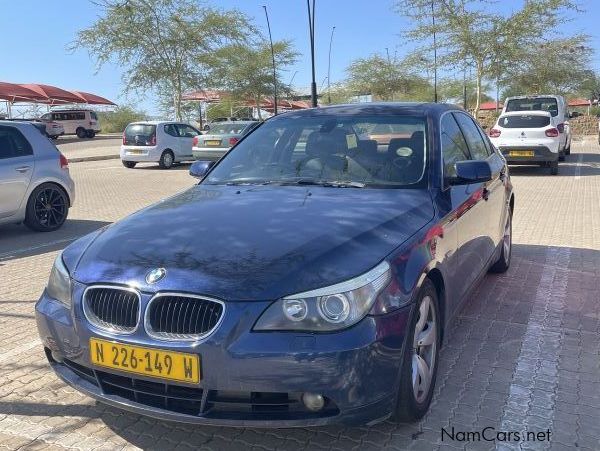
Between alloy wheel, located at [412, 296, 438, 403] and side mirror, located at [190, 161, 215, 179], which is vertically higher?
side mirror, located at [190, 161, 215, 179]

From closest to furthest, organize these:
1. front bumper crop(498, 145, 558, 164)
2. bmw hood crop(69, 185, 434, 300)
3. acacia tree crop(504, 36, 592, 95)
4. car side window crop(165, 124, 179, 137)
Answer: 1. bmw hood crop(69, 185, 434, 300)
2. front bumper crop(498, 145, 558, 164)
3. car side window crop(165, 124, 179, 137)
4. acacia tree crop(504, 36, 592, 95)

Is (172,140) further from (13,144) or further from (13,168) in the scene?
(13,168)

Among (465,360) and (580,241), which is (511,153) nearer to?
(580,241)

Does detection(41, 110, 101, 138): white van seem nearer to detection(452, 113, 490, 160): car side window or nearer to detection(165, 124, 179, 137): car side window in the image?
detection(165, 124, 179, 137): car side window

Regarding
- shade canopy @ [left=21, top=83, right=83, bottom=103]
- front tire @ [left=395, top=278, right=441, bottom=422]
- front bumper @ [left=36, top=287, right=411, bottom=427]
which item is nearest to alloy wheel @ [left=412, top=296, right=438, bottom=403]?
front tire @ [left=395, top=278, right=441, bottom=422]

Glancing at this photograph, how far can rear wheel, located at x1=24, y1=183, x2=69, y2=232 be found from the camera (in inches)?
334

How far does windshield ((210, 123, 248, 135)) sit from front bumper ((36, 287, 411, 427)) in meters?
16.3

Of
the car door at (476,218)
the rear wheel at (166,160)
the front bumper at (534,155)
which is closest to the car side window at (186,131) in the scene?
the rear wheel at (166,160)

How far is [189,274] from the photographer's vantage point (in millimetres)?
2568

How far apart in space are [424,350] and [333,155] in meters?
1.52

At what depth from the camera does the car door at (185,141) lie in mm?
20344

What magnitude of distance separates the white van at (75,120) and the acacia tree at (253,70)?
12.4m

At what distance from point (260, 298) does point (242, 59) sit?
3646cm

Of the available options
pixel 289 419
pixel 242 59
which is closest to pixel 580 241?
pixel 289 419
